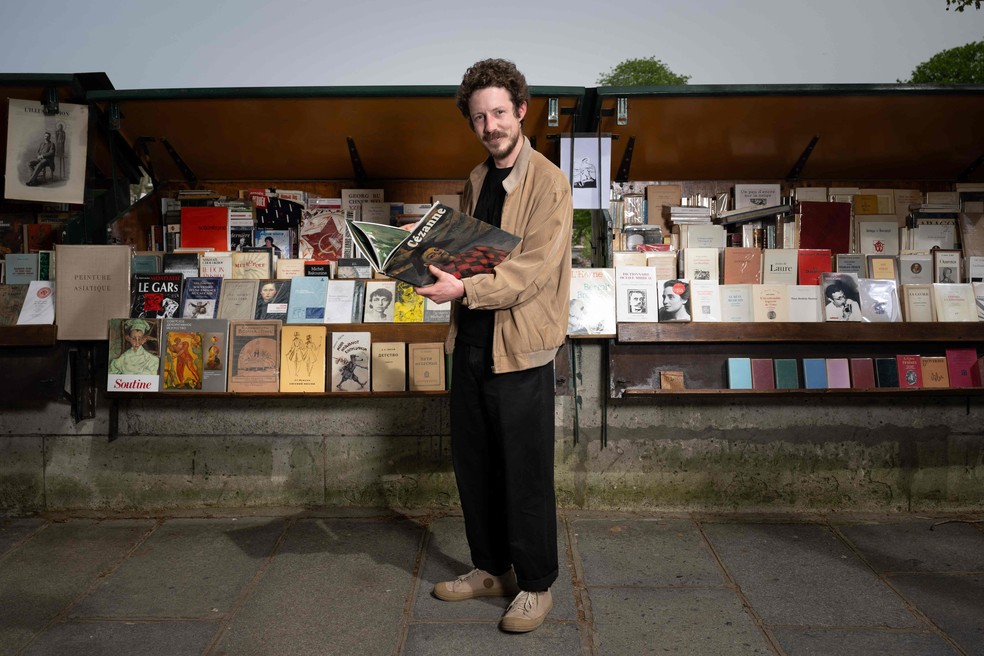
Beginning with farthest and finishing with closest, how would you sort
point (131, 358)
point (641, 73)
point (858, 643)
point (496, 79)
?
point (641, 73), point (131, 358), point (858, 643), point (496, 79)

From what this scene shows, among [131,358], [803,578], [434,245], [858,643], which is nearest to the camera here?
[434,245]

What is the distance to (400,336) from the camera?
378cm

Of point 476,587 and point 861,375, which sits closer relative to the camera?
point 476,587

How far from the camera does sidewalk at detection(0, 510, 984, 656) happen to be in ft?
8.34

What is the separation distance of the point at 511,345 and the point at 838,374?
84.9 inches

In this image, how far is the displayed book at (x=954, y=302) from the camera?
371cm

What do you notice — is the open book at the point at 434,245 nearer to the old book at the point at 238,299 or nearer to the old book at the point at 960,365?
the old book at the point at 238,299

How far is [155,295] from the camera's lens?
3.75 meters

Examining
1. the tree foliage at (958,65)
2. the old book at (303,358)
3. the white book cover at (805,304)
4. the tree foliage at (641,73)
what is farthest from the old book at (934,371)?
the tree foliage at (641,73)

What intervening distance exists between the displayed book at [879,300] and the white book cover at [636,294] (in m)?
1.11

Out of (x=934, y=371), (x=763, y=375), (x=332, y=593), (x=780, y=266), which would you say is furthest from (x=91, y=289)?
(x=934, y=371)

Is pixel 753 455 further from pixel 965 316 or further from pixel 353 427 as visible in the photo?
pixel 353 427

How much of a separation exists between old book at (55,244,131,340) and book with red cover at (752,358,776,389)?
3338 millimetres

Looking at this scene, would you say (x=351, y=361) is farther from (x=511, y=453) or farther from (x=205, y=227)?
(x=511, y=453)
